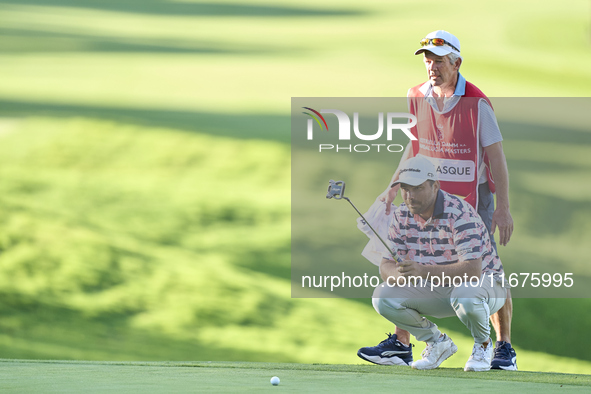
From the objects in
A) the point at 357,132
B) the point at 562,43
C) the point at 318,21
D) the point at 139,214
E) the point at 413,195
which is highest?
the point at 318,21

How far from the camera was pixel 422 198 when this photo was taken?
359 cm

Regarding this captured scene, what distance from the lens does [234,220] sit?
765cm

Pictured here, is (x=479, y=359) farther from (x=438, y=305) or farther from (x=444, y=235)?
(x=444, y=235)

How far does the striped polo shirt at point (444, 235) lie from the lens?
11.9 ft

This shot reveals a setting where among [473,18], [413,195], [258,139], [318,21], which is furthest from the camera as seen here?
[318,21]

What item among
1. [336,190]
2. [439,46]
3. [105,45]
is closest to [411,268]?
[336,190]

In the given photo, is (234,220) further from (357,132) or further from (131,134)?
(357,132)

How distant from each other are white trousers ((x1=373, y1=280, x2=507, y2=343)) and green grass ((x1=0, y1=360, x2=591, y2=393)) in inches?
7.2

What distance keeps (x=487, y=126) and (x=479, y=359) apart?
95 centimetres

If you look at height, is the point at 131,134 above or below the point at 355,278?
above

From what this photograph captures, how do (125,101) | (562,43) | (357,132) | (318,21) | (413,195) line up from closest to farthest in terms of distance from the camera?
(413,195) → (357,132) → (125,101) → (562,43) → (318,21)

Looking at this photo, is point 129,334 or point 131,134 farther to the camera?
point 131,134

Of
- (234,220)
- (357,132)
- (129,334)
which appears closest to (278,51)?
(234,220)

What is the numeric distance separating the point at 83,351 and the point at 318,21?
10597mm
